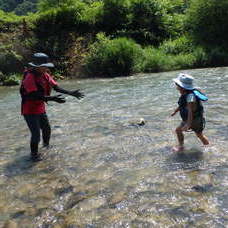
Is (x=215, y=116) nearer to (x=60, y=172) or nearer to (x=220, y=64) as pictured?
(x=60, y=172)

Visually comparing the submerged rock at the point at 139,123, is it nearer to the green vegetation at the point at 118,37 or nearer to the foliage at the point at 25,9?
the green vegetation at the point at 118,37

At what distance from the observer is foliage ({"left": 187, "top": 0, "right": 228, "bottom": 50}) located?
2647 cm

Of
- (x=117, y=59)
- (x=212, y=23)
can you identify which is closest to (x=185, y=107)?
(x=117, y=59)

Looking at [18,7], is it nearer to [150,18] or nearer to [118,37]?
[150,18]

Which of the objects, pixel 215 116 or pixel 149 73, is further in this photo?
pixel 149 73

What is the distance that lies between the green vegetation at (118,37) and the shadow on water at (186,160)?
626 inches

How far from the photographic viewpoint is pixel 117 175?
6051 millimetres

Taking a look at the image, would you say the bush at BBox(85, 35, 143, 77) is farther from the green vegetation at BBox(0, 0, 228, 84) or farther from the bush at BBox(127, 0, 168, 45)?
the bush at BBox(127, 0, 168, 45)

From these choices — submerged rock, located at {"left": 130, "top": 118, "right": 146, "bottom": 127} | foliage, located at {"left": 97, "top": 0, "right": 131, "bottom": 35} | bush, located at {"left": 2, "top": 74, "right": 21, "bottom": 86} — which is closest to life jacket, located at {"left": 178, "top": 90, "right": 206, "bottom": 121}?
submerged rock, located at {"left": 130, "top": 118, "right": 146, "bottom": 127}

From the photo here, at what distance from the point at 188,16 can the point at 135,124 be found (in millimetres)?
20796

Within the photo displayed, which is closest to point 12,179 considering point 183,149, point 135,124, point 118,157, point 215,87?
point 118,157

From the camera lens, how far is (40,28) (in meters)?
29.6

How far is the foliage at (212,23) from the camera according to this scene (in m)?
26.5

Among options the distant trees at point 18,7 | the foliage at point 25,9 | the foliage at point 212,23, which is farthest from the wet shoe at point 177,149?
the foliage at point 25,9
